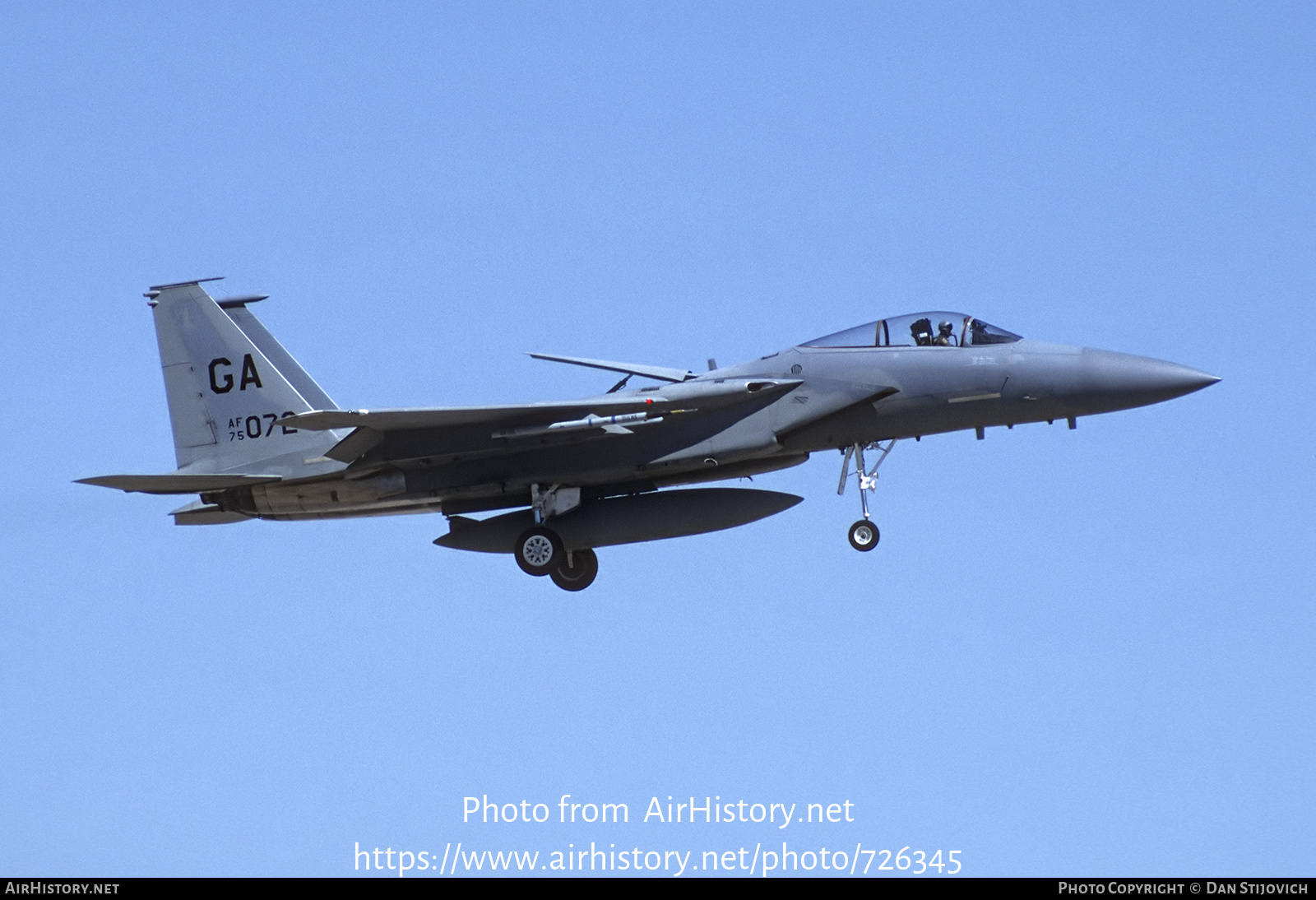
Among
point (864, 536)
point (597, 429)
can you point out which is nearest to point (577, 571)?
point (597, 429)

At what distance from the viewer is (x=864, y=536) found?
780 inches

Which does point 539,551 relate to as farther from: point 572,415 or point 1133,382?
point 1133,382

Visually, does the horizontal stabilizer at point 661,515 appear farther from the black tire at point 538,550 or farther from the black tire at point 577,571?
the black tire at point 577,571

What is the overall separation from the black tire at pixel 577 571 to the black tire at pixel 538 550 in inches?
25.0

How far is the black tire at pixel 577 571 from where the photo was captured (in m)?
21.6

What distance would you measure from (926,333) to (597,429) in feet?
12.4

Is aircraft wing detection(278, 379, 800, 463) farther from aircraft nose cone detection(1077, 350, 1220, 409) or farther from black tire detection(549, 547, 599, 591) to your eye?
aircraft nose cone detection(1077, 350, 1220, 409)

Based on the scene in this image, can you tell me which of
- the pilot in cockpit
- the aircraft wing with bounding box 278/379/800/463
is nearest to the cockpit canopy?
the pilot in cockpit

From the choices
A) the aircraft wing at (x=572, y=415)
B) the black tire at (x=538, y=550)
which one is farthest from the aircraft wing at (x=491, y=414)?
the black tire at (x=538, y=550)

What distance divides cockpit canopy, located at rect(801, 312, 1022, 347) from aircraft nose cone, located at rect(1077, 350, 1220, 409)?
931mm
